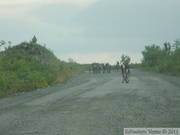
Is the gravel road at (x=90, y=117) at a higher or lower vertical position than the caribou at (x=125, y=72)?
lower

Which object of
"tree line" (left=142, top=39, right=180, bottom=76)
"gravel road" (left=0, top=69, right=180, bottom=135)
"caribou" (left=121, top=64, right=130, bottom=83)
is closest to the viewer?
"gravel road" (left=0, top=69, right=180, bottom=135)

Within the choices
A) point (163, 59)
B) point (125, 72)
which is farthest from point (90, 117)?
point (163, 59)

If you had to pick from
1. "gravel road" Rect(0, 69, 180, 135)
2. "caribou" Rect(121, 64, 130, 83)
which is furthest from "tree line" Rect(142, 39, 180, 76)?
"gravel road" Rect(0, 69, 180, 135)

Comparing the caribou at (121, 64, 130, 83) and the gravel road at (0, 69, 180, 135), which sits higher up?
the caribou at (121, 64, 130, 83)

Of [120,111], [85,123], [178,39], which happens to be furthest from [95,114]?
[178,39]

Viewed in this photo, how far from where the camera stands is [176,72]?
59031 mm

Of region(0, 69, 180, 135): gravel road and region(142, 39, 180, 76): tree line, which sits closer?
region(0, 69, 180, 135): gravel road

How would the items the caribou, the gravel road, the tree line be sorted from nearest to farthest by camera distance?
the gravel road → the caribou → the tree line

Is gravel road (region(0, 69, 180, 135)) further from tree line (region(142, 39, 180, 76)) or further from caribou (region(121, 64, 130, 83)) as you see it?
tree line (region(142, 39, 180, 76))

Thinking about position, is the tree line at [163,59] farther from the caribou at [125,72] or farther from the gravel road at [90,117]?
the gravel road at [90,117]

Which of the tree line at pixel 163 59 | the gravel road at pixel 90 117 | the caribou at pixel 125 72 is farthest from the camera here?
the tree line at pixel 163 59

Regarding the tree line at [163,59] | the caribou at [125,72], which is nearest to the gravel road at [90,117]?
the caribou at [125,72]

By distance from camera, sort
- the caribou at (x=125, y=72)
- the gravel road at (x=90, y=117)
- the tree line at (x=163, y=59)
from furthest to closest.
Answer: the tree line at (x=163, y=59) < the caribou at (x=125, y=72) < the gravel road at (x=90, y=117)

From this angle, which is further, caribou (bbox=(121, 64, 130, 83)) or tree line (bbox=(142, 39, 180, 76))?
tree line (bbox=(142, 39, 180, 76))
